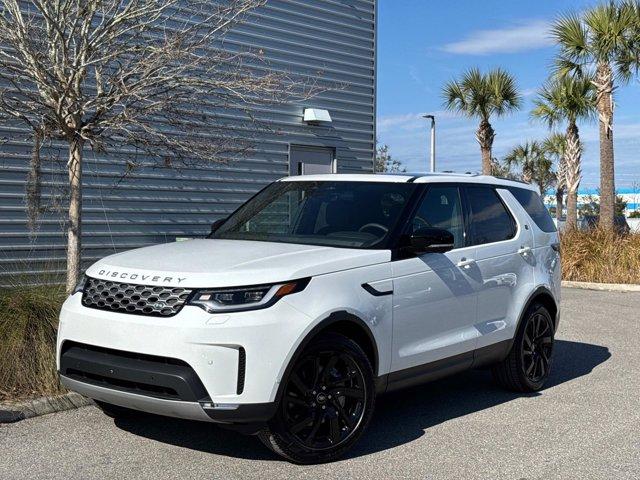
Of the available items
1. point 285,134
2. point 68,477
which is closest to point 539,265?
point 68,477

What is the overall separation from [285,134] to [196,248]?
9377 millimetres

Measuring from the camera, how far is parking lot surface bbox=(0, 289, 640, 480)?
16.6 feet

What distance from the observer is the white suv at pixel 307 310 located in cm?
475

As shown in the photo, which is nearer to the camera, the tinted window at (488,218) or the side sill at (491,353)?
the side sill at (491,353)

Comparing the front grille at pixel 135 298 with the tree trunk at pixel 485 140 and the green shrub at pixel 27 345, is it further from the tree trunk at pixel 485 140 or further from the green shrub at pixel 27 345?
the tree trunk at pixel 485 140

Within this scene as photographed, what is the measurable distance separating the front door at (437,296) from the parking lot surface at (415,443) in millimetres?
550

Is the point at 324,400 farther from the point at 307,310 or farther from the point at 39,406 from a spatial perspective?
the point at 39,406

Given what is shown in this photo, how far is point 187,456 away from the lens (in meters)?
5.33

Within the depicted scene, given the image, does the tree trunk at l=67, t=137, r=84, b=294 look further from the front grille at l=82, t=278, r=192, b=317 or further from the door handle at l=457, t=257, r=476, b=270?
the door handle at l=457, t=257, r=476, b=270

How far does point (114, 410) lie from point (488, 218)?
10.9ft

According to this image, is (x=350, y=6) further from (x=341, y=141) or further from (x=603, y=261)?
(x=603, y=261)

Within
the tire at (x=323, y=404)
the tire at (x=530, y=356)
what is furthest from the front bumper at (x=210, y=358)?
the tire at (x=530, y=356)

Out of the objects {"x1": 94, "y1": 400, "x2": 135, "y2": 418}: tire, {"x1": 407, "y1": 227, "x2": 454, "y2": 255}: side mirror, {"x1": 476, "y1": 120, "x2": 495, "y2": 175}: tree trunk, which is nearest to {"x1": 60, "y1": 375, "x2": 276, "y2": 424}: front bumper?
{"x1": 94, "y1": 400, "x2": 135, "y2": 418}: tire

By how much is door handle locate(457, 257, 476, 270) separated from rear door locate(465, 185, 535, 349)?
0.10 meters
